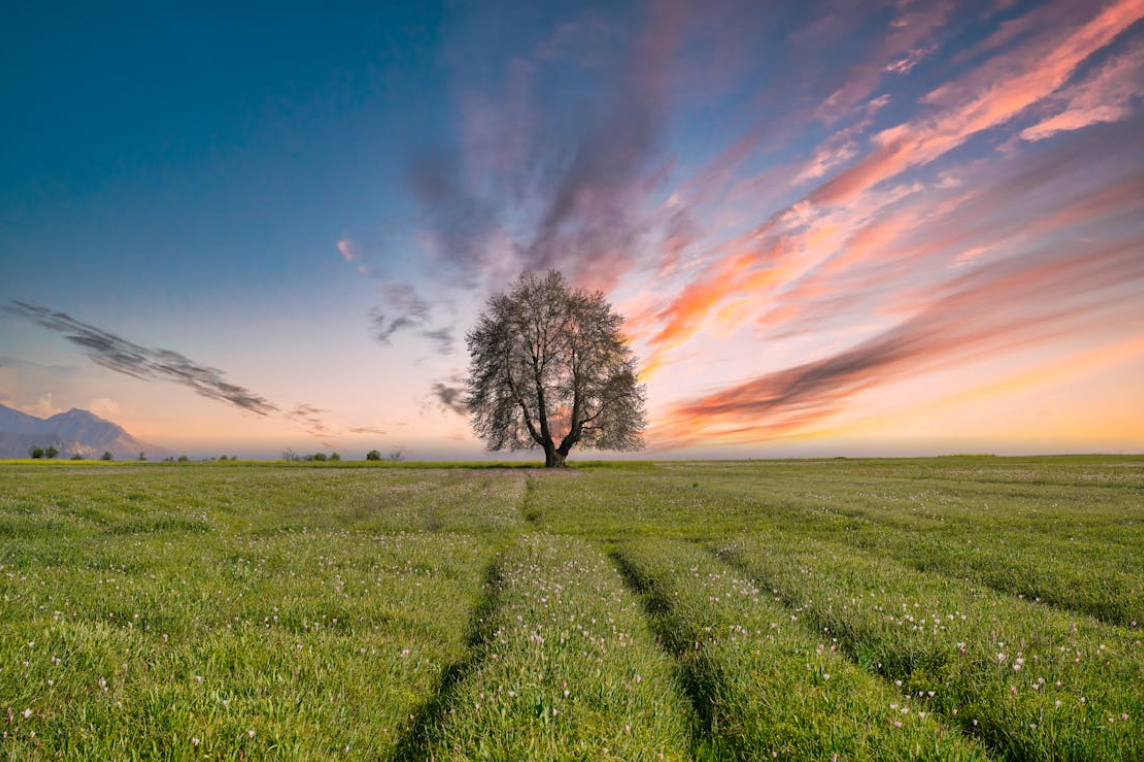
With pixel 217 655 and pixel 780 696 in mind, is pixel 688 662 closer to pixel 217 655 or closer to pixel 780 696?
pixel 780 696

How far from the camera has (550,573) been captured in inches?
389

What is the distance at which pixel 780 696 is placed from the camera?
4.86 m

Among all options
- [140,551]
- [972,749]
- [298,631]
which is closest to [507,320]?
[140,551]

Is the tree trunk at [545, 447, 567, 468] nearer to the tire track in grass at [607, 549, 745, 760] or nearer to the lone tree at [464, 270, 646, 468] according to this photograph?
the lone tree at [464, 270, 646, 468]

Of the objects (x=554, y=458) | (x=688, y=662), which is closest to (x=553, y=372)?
(x=554, y=458)

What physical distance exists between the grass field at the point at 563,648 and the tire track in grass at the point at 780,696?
31mm

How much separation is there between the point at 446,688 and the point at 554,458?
163 feet

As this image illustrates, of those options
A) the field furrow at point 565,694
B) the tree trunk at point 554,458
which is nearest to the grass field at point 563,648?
the field furrow at point 565,694

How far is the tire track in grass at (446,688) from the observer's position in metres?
4.31

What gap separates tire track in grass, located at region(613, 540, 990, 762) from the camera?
4062 mm

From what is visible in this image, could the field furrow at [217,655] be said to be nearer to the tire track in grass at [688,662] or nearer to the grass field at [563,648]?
the grass field at [563,648]

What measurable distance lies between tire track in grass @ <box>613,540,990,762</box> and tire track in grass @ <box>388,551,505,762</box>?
2375 millimetres

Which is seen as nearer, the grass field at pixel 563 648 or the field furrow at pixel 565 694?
the field furrow at pixel 565 694

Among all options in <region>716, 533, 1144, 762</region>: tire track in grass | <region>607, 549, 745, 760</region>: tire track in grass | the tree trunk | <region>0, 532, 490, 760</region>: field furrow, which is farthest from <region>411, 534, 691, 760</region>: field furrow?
the tree trunk
